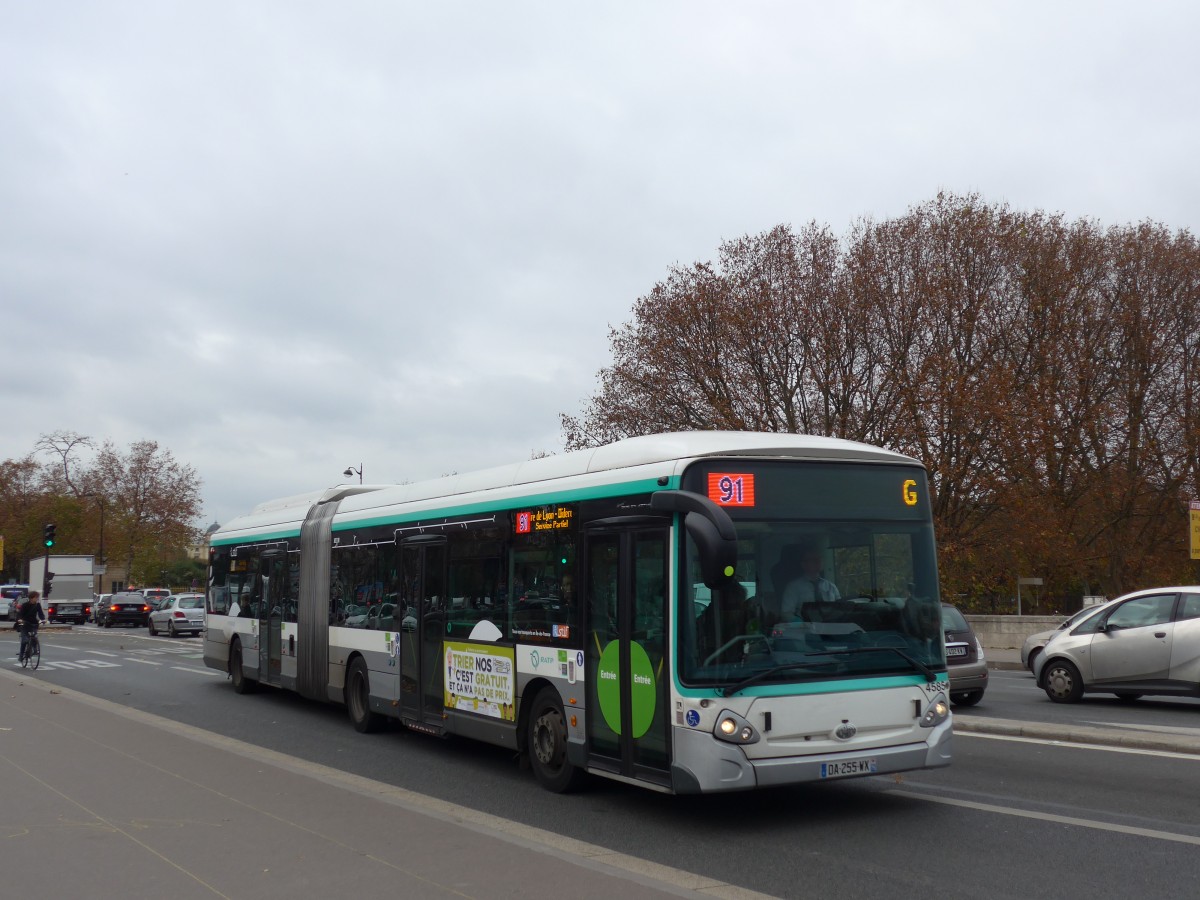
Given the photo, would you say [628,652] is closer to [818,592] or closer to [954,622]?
[818,592]

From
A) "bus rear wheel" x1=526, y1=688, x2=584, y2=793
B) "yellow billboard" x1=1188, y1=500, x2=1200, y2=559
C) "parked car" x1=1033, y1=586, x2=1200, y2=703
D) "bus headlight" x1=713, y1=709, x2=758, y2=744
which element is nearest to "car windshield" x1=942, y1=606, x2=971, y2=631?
"parked car" x1=1033, y1=586, x2=1200, y2=703

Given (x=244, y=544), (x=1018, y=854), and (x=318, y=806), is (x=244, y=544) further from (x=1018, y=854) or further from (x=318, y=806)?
(x=1018, y=854)

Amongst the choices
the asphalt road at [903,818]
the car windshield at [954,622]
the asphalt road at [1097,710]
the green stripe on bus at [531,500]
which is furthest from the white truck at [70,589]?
the car windshield at [954,622]

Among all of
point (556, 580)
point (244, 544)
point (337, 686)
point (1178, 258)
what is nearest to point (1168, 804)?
point (556, 580)

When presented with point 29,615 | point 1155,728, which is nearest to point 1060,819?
point 1155,728

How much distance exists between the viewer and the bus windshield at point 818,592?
8172 mm

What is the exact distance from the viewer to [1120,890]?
21.5 ft

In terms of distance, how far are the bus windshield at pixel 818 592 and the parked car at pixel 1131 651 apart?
803cm

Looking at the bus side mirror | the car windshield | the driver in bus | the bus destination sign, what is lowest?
the car windshield

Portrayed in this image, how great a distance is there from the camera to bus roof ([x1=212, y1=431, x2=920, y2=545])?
880cm

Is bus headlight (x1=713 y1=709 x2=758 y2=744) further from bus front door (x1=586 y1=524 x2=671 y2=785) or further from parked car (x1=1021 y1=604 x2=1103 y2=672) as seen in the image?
parked car (x1=1021 y1=604 x2=1103 y2=672)

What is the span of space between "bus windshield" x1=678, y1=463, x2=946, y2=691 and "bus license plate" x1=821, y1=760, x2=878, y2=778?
62 cm

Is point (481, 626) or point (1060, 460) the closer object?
point (481, 626)

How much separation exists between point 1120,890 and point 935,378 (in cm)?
2953
